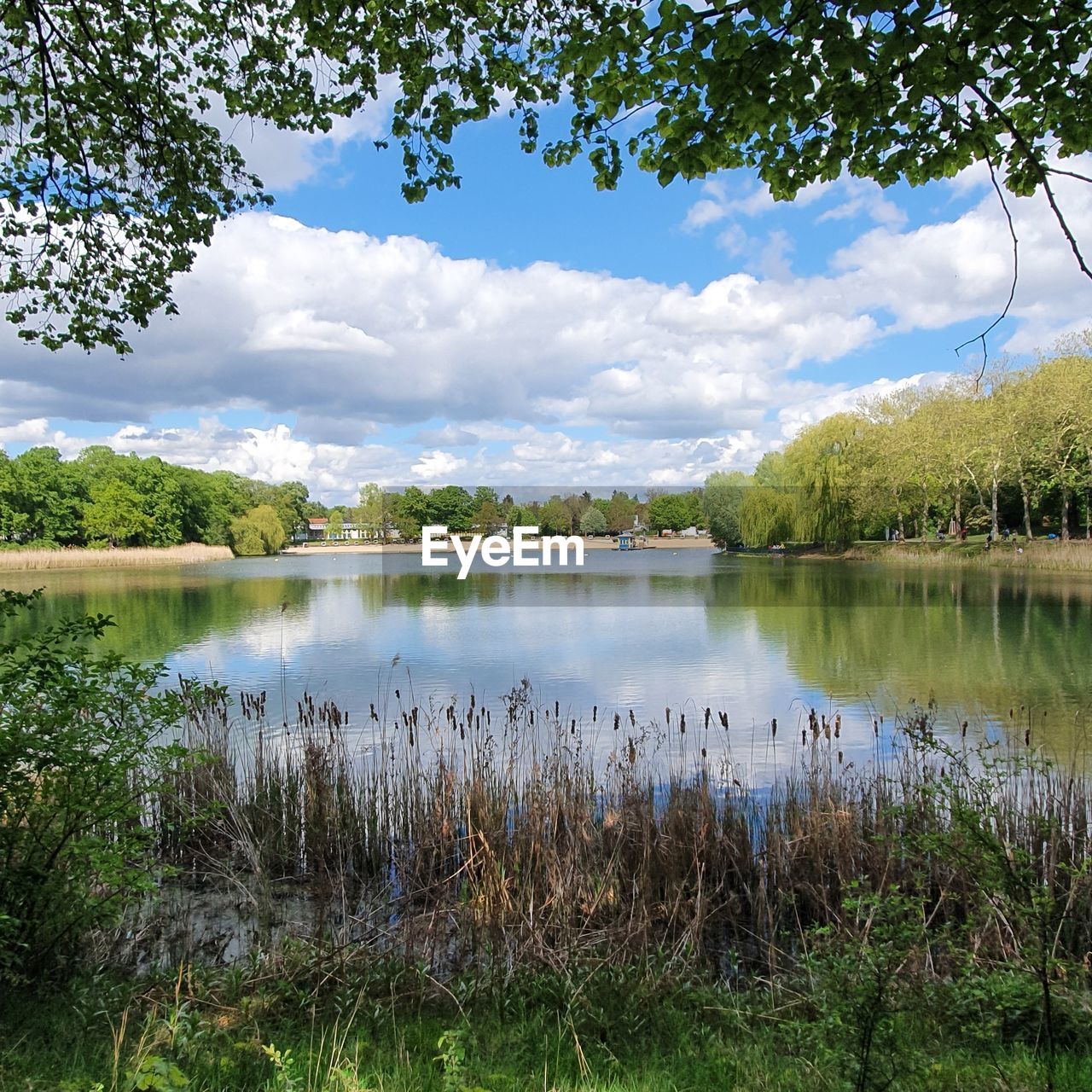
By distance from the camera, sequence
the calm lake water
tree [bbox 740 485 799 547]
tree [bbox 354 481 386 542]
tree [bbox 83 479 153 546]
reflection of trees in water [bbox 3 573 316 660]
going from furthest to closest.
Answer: tree [bbox 354 481 386 542] → tree [bbox 83 479 153 546] → tree [bbox 740 485 799 547] → reflection of trees in water [bbox 3 573 316 660] → the calm lake water

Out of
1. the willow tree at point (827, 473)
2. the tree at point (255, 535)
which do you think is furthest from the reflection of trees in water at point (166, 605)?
the tree at point (255, 535)

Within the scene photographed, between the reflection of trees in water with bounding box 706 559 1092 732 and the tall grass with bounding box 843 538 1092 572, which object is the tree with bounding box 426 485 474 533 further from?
the reflection of trees in water with bounding box 706 559 1092 732

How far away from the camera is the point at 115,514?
2576 inches

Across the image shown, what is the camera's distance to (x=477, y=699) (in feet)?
38.7

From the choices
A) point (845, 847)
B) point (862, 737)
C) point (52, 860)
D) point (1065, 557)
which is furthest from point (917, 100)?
point (1065, 557)

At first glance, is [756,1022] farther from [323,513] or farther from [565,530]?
[323,513]

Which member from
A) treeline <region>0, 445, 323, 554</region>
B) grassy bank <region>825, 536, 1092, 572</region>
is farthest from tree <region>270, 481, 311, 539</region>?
grassy bank <region>825, 536, 1092, 572</region>

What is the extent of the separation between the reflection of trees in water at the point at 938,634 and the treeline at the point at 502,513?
8448 cm

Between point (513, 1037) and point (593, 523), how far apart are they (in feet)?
398

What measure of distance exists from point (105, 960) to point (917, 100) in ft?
18.7

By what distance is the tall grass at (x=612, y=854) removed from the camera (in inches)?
158

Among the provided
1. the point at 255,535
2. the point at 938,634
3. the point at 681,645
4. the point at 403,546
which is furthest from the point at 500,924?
the point at 403,546

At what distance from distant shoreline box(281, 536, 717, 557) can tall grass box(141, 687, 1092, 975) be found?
294 feet

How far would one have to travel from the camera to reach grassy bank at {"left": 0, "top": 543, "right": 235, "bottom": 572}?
48.4 m
